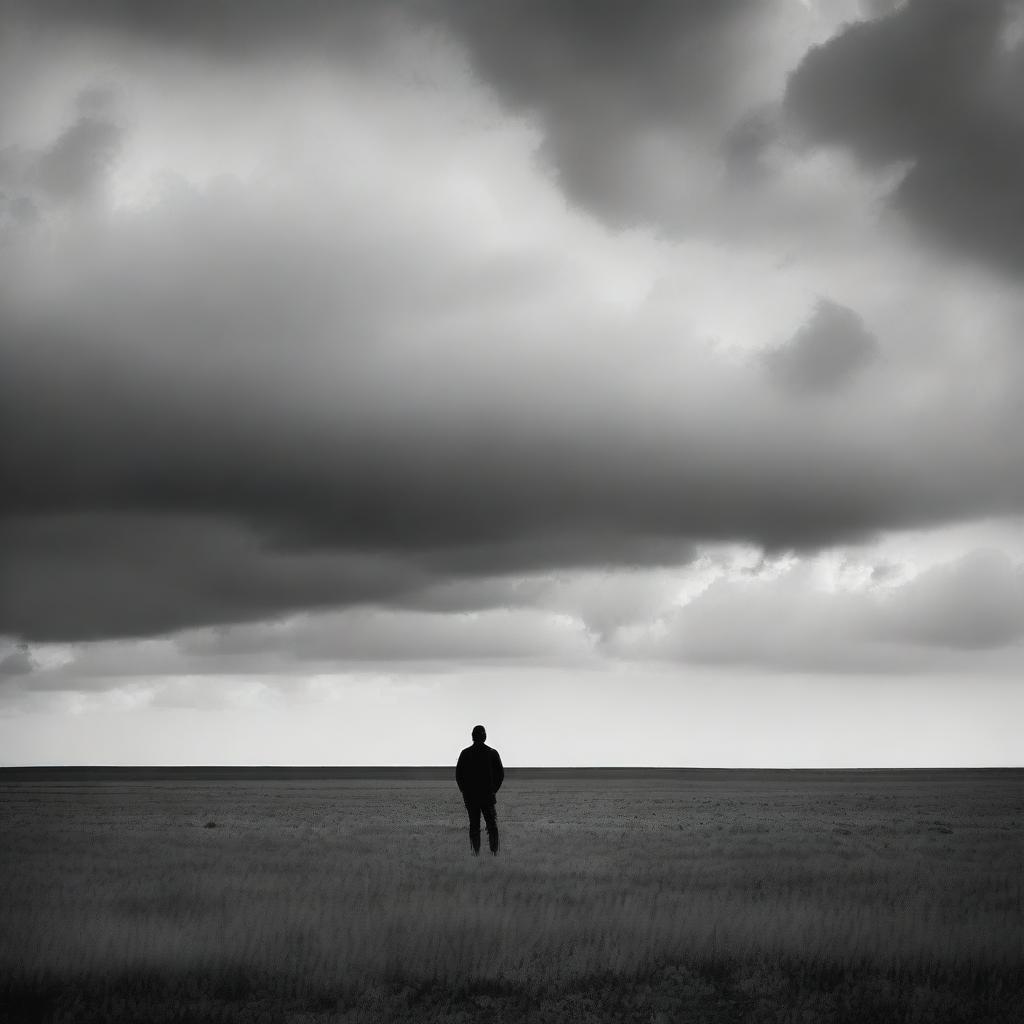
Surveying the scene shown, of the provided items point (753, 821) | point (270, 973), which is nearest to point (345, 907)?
point (270, 973)

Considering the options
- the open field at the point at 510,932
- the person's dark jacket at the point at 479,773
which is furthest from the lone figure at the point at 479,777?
the open field at the point at 510,932

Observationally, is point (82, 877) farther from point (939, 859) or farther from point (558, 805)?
point (558, 805)

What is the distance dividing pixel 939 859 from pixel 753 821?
475 inches

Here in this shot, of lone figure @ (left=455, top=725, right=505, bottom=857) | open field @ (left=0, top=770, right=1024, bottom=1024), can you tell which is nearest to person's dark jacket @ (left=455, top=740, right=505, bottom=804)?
lone figure @ (left=455, top=725, right=505, bottom=857)

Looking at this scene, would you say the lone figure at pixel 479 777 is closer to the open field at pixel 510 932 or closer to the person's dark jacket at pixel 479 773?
the person's dark jacket at pixel 479 773

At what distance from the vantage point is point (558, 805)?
140 ft

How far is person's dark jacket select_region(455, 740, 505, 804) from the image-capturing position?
68.3ft

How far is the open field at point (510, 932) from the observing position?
9867mm

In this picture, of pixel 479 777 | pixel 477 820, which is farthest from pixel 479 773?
pixel 477 820

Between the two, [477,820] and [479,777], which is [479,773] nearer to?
[479,777]

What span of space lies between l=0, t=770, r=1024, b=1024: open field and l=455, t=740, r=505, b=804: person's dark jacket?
1.21 m

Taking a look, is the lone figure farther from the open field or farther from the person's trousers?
the open field

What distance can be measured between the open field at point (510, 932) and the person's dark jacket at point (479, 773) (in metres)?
1.21

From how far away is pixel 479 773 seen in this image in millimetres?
20828
